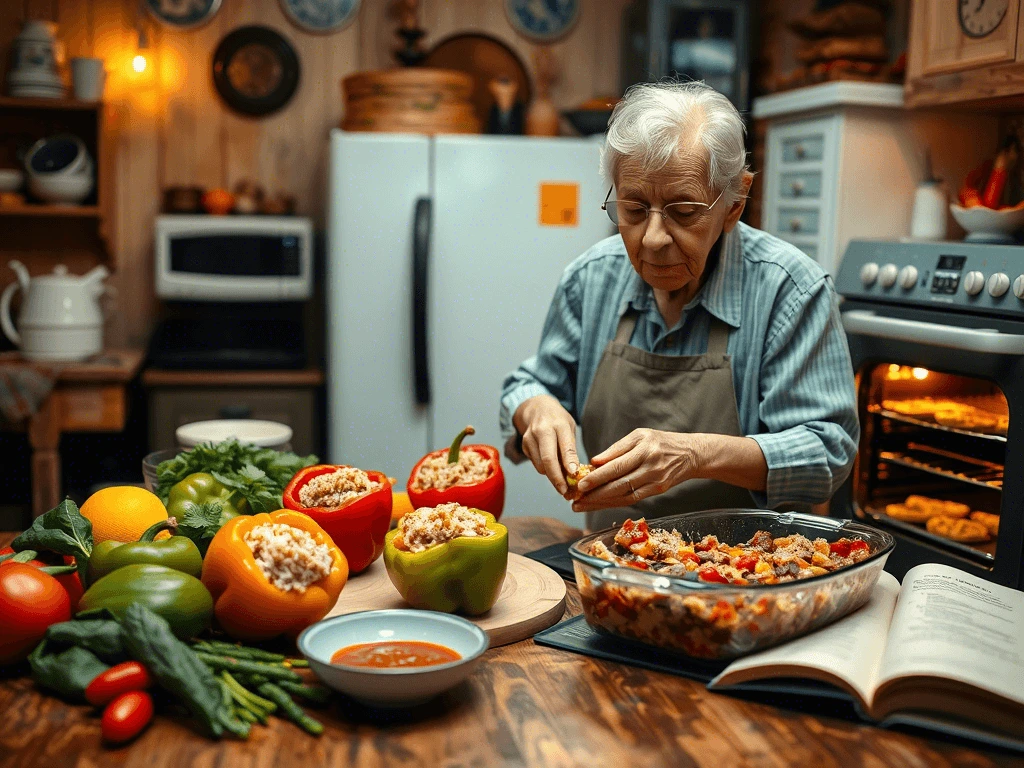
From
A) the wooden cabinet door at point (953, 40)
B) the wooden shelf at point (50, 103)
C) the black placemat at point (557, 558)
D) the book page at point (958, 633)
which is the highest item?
the wooden cabinet door at point (953, 40)

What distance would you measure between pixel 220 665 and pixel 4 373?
230 cm

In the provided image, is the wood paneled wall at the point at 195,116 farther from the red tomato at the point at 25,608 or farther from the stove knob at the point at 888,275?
the red tomato at the point at 25,608

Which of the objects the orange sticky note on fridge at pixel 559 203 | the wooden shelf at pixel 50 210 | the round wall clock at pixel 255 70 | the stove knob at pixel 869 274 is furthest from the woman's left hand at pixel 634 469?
the round wall clock at pixel 255 70

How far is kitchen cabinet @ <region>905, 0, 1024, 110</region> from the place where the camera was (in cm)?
234

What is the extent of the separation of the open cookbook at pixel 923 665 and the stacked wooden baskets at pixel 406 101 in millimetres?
2414

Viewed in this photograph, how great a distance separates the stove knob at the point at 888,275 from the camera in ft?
8.02

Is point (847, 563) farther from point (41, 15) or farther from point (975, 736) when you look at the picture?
point (41, 15)

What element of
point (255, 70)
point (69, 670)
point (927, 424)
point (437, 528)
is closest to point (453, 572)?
point (437, 528)

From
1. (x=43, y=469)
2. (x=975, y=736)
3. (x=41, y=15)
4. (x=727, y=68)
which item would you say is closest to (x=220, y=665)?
(x=975, y=736)

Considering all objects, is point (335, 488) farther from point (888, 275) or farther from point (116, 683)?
point (888, 275)

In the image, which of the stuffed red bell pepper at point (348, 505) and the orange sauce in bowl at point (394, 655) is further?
the stuffed red bell pepper at point (348, 505)

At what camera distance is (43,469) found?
3.05m

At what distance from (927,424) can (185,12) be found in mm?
2746

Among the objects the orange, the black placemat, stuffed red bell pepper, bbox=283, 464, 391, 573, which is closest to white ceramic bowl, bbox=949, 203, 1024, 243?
the black placemat
